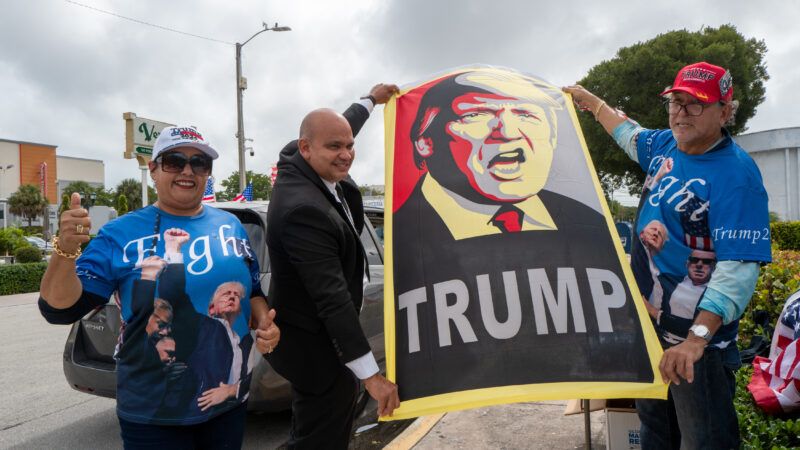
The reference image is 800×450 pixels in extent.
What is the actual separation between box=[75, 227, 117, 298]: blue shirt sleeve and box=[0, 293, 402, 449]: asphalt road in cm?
244

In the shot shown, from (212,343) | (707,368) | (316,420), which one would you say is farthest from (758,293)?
(212,343)

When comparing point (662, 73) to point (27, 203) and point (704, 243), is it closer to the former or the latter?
point (704, 243)

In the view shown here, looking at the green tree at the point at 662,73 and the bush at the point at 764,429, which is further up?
the green tree at the point at 662,73

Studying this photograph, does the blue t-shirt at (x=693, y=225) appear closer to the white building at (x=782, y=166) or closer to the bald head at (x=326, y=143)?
the bald head at (x=326, y=143)

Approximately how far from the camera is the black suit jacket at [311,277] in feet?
6.82

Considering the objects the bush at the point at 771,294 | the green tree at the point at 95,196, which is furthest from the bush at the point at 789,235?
the green tree at the point at 95,196

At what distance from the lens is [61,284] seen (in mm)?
1881

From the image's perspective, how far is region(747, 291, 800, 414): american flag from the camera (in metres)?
2.71

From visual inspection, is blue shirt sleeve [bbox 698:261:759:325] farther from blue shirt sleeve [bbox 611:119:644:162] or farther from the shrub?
the shrub

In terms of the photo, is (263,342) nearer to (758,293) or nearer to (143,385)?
(143,385)

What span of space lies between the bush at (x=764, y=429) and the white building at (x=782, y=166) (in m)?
41.8

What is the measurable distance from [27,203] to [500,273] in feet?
261

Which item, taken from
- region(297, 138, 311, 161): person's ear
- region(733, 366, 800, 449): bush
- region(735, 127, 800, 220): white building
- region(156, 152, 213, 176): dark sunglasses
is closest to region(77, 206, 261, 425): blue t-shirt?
region(156, 152, 213, 176): dark sunglasses

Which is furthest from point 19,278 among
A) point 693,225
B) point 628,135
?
point 693,225
